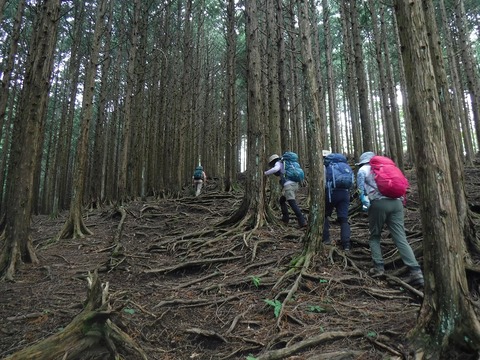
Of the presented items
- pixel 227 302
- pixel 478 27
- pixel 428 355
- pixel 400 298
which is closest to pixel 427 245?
pixel 428 355

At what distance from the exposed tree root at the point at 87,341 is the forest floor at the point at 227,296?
Answer: 8 centimetres

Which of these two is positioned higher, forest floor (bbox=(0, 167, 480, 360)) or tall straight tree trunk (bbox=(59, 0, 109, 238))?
tall straight tree trunk (bbox=(59, 0, 109, 238))

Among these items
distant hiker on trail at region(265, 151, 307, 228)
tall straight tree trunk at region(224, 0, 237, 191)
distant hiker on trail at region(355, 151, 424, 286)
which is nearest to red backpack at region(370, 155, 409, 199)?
distant hiker on trail at region(355, 151, 424, 286)

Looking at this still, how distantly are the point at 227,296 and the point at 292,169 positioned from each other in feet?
11.3

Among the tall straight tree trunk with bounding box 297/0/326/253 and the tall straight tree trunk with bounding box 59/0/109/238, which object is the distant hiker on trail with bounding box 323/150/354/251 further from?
the tall straight tree trunk with bounding box 59/0/109/238

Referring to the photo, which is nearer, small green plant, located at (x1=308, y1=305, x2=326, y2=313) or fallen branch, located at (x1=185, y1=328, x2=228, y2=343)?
fallen branch, located at (x1=185, y1=328, x2=228, y2=343)

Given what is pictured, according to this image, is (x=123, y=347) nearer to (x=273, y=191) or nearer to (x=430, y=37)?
(x=430, y=37)

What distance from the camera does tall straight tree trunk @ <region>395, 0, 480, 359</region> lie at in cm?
246

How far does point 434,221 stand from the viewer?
2686 mm

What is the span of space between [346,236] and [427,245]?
9.61ft

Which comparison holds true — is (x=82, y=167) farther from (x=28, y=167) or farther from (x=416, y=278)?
(x=416, y=278)

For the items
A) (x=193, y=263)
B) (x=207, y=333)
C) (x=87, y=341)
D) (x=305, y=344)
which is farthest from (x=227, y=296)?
(x=87, y=341)

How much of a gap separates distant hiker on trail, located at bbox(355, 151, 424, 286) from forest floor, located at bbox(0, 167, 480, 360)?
303 mm

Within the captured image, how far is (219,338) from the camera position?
3.37 metres
